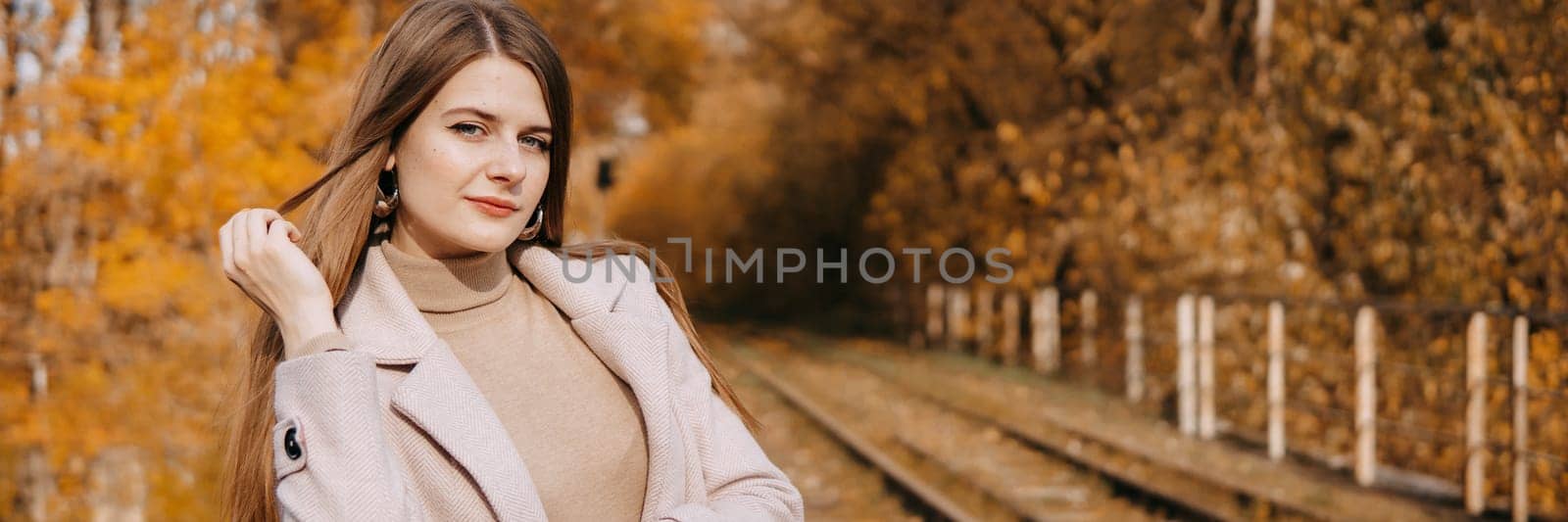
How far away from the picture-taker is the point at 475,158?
190 centimetres

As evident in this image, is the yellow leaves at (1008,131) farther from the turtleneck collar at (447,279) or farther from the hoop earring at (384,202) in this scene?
the hoop earring at (384,202)

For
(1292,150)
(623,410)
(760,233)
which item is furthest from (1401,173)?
(760,233)

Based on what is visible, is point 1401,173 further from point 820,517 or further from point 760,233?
point 760,233

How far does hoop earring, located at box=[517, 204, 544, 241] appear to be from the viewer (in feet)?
7.11

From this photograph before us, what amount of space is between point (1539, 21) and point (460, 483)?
8960 mm

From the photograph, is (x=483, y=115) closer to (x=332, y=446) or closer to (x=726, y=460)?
(x=332, y=446)

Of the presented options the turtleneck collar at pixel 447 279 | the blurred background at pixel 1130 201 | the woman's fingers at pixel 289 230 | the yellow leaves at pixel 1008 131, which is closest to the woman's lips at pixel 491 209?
the turtleneck collar at pixel 447 279

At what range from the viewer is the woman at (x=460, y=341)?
5.76 ft

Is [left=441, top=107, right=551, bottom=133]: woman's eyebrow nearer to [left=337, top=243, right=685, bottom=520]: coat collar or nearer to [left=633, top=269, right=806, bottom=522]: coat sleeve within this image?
[left=337, top=243, right=685, bottom=520]: coat collar

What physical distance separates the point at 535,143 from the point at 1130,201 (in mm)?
13541

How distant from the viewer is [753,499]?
2029mm

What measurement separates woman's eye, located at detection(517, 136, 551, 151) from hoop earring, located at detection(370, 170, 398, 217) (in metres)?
0.19

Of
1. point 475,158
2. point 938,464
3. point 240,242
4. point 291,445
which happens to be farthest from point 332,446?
point 938,464

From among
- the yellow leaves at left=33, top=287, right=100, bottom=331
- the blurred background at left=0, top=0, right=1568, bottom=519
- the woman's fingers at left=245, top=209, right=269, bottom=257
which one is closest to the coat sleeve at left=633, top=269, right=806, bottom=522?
the woman's fingers at left=245, top=209, right=269, bottom=257
